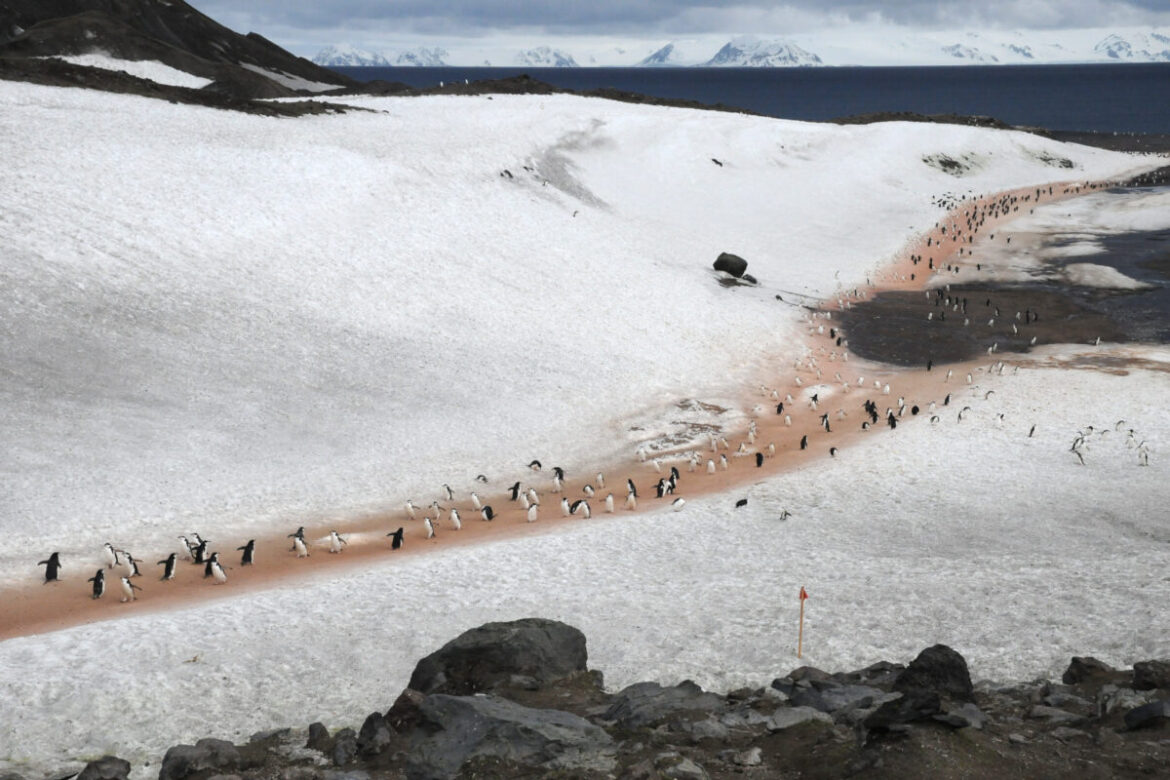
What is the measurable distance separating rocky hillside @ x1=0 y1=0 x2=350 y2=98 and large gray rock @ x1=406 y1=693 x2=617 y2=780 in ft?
258

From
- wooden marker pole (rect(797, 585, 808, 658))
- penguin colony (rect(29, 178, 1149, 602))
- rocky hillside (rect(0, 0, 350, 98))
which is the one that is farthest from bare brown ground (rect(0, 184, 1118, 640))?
rocky hillside (rect(0, 0, 350, 98))

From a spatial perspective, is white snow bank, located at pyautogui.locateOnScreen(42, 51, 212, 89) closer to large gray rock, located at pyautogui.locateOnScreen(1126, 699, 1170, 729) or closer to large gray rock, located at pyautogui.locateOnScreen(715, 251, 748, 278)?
large gray rock, located at pyautogui.locateOnScreen(715, 251, 748, 278)

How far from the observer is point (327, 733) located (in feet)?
57.1

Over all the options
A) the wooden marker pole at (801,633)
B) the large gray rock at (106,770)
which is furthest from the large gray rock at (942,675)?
the large gray rock at (106,770)

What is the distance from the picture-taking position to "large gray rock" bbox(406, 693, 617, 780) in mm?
14828

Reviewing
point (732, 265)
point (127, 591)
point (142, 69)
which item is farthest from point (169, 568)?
point (142, 69)

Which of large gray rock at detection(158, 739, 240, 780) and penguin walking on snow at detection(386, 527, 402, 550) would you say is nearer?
large gray rock at detection(158, 739, 240, 780)

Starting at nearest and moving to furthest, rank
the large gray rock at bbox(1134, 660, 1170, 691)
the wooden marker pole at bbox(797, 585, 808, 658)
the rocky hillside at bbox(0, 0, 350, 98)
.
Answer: the large gray rock at bbox(1134, 660, 1170, 691) < the wooden marker pole at bbox(797, 585, 808, 658) < the rocky hillside at bbox(0, 0, 350, 98)

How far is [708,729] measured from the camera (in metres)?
15.9

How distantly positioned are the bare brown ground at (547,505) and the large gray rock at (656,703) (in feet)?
38.0

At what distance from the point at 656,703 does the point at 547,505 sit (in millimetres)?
16033

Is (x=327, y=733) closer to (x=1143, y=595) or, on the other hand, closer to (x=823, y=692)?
(x=823, y=692)

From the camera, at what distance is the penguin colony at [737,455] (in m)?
26.1

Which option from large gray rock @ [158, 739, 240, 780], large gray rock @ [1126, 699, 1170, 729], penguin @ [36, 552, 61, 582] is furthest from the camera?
penguin @ [36, 552, 61, 582]
